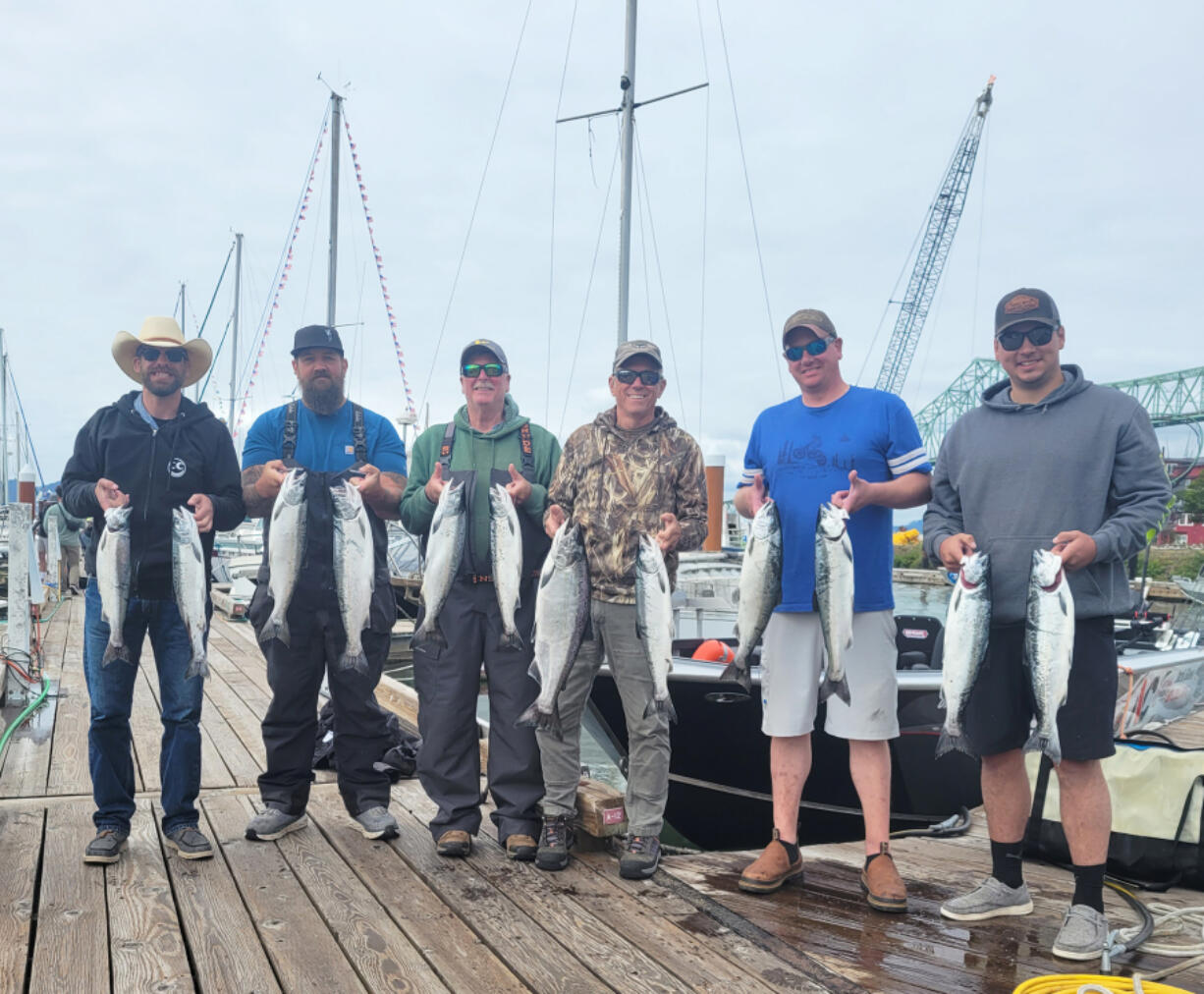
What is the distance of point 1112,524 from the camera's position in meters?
3.26

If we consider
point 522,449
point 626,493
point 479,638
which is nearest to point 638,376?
point 626,493

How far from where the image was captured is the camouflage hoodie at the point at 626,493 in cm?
400

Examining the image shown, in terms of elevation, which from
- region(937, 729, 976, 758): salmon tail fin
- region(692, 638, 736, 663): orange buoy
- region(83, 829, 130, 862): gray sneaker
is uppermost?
region(937, 729, 976, 758): salmon tail fin

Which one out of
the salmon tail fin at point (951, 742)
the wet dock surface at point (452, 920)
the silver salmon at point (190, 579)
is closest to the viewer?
the wet dock surface at point (452, 920)

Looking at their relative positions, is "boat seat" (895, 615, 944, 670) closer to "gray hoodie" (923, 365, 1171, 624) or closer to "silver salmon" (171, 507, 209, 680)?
"gray hoodie" (923, 365, 1171, 624)

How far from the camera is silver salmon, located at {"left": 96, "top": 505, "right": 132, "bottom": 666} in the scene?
3.75 m

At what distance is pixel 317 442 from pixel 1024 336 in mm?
3153

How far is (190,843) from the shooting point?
13.0 feet

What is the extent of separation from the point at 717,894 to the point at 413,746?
99.5 inches

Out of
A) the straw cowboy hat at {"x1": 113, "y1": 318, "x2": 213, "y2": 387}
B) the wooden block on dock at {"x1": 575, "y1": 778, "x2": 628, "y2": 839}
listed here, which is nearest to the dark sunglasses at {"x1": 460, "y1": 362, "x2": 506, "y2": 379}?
the straw cowboy hat at {"x1": 113, "y1": 318, "x2": 213, "y2": 387}

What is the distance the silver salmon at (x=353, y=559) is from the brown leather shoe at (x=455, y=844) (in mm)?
961

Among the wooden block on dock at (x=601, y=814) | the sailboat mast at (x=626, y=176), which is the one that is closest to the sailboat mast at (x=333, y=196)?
the sailboat mast at (x=626, y=176)

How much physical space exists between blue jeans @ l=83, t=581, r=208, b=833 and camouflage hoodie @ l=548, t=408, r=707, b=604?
1.82 m

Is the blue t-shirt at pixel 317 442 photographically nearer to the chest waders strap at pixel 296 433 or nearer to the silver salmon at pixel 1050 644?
the chest waders strap at pixel 296 433
